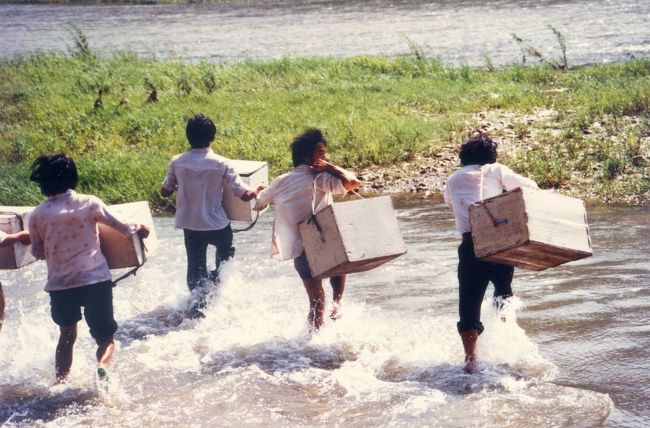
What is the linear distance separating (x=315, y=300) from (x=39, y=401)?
2.02m

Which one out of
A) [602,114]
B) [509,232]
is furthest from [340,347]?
[602,114]

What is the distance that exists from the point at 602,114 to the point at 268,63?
30.7 ft

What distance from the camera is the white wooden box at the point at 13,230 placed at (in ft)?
20.4

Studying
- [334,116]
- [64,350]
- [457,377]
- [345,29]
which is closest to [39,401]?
[64,350]

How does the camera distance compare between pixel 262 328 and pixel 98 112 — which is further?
pixel 98 112

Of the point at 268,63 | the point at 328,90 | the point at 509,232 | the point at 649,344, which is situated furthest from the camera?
the point at 268,63

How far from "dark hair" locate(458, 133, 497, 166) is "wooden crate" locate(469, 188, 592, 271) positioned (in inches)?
16.6

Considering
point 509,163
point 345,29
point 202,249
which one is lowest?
point 345,29

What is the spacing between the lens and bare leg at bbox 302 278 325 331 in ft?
22.1

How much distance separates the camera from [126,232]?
5.87m

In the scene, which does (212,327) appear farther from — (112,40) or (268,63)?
(112,40)

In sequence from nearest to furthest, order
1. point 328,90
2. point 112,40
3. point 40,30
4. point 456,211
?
point 456,211 < point 328,90 < point 112,40 < point 40,30

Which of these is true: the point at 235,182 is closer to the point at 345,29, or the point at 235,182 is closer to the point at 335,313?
the point at 335,313

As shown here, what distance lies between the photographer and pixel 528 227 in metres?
5.43
